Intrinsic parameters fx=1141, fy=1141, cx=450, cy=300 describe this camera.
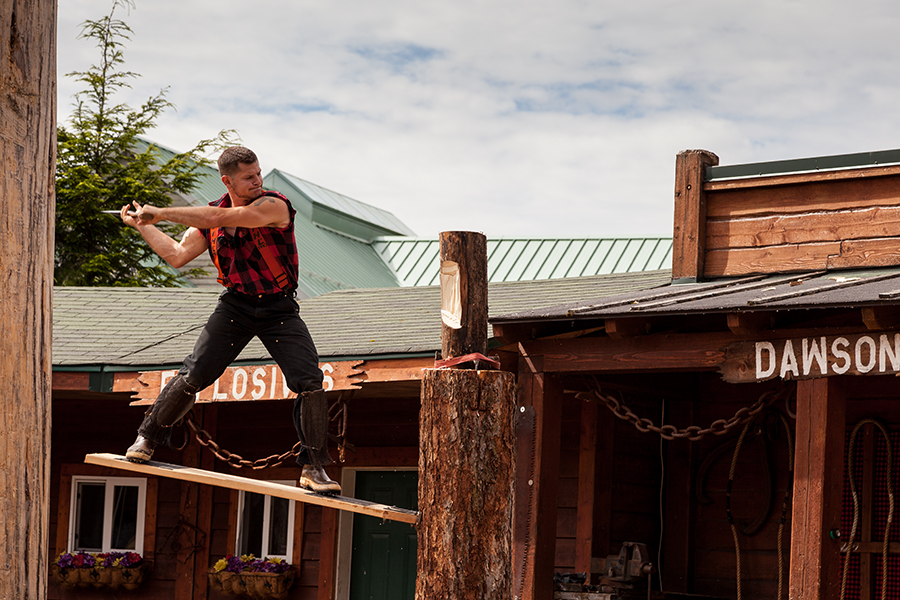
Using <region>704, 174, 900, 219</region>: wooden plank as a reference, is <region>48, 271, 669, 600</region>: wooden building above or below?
below

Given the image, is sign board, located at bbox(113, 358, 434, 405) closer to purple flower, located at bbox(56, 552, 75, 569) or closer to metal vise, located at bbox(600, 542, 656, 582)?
metal vise, located at bbox(600, 542, 656, 582)

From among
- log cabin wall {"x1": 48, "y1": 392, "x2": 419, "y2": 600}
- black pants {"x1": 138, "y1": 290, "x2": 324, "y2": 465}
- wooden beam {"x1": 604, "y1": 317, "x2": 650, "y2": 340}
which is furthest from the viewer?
log cabin wall {"x1": 48, "y1": 392, "x2": 419, "y2": 600}

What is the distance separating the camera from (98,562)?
1152cm

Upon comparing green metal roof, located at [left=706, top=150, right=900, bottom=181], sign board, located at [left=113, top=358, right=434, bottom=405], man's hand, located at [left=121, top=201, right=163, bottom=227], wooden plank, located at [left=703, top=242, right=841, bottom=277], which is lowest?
sign board, located at [left=113, top=358, right=434, bottom=405]

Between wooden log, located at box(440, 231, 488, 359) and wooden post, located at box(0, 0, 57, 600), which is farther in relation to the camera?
wooden log, located at box(440, 231, 488, 359)

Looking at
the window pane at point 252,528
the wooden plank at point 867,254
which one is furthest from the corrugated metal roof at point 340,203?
the wooden plank at point 867,254

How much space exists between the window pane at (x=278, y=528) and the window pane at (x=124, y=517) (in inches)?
59.6

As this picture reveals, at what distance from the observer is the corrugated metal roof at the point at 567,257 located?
18.9 metres

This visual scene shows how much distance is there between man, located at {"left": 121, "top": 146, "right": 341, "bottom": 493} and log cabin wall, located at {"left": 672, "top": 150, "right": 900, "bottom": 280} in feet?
16.6

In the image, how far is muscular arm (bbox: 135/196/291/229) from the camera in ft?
18.0

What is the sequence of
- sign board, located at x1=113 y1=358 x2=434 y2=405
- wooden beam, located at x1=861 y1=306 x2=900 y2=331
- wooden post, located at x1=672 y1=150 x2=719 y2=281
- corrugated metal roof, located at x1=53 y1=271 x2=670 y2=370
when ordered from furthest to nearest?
wooden post, located at x1=672 y1=150 x2=719 y2=281, corrugated metal roof, located at x1=53 y1=271 x2=670 y2=370, sign board, located at x1=113 y1=358 x2=434 y2=405, wooden beam, located at x1=861 y1=306 x2=900 y2=331

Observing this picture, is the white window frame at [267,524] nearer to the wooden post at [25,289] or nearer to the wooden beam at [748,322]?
the wooden beam at [748,322]

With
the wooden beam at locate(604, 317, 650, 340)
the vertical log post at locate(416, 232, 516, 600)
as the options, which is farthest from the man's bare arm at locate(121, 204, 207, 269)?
the wooden beam at locate(604, 317, 650, 340)

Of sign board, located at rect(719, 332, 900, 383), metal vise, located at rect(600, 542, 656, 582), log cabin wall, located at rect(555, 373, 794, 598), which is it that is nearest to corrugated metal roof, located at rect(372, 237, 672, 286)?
log cabin wall, located at rect(555, 373, 794, 598)
